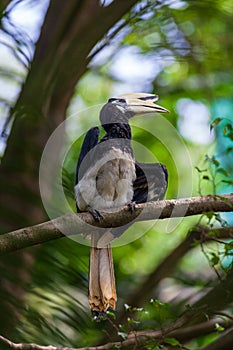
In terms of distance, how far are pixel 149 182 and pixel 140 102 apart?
288mm

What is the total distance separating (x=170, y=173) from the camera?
303 cm

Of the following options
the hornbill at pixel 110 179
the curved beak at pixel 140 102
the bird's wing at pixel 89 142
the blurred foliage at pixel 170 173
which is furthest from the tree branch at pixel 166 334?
the curved beak at pixel 140 102

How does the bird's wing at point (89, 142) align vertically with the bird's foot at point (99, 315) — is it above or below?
above

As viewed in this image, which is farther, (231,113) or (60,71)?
(231,113)

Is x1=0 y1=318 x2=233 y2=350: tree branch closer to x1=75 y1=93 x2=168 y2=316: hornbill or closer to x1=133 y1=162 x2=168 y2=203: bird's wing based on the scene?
x1=75 y1=93 x2=168 y2=316: hornbill

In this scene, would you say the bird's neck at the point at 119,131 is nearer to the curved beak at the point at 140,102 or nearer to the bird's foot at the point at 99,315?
the curved beak at the point at 140,102

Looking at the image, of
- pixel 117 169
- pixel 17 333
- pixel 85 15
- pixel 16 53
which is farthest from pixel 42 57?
pixel 117 169

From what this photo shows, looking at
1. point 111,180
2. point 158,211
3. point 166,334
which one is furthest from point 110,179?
point 158,211

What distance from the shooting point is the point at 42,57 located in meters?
0.74

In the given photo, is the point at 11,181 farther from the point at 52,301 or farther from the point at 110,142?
the point at 110,142

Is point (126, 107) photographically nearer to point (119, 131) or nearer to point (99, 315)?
point (119, 131)

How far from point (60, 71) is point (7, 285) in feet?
0.84

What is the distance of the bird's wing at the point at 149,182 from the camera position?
1.98 metres

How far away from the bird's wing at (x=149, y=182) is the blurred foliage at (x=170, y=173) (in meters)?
0.09
